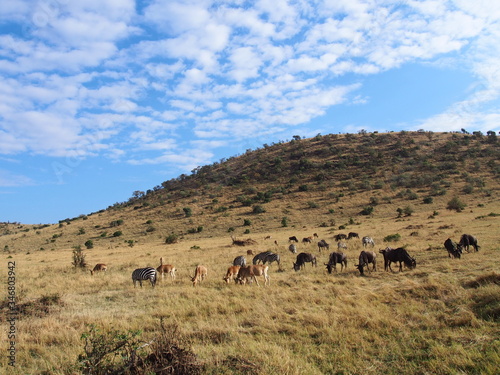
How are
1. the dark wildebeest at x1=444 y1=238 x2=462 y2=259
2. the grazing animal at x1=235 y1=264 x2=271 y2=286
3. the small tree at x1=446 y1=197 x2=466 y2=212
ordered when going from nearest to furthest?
1. the grazing animal at x1=235 y1=264 x2=271 y2=286
2. the dark wildebeest at x1=444 y1=238 x2=462 y2=259
3. the small tree at x1=446 y1=197 x2=466 y2=212

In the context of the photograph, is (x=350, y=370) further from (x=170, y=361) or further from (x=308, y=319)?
(x=170, y=361)

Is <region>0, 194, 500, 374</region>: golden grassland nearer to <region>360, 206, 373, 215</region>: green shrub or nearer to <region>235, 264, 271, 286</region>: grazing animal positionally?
<region>235, 264, 271, 286</region>: grazing animal

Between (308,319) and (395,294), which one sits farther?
(395,294)

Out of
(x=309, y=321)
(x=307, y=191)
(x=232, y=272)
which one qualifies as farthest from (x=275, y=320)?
(x=307, y=191)

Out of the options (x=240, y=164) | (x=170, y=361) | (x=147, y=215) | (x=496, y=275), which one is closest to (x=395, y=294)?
(x=496, y=275)

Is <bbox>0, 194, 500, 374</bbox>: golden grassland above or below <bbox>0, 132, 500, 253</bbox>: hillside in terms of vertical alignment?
Answer: below

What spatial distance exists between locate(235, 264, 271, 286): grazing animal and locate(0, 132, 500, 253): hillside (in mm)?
35537

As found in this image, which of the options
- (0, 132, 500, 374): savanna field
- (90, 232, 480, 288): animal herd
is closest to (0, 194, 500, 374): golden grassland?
(0, 132, 500, 374): savanna field

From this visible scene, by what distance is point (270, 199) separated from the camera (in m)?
74.9

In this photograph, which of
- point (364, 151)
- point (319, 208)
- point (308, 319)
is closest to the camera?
point (308, 319)

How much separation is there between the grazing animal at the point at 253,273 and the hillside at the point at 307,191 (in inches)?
1399

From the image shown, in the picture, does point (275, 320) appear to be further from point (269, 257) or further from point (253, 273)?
point (269, 257)

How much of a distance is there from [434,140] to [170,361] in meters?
110

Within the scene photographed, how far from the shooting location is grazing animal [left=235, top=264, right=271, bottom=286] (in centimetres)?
1459
